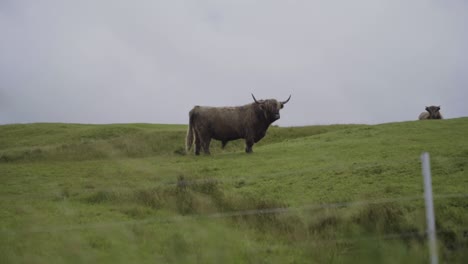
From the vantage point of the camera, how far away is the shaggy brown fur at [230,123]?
22750mm

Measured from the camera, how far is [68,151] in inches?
1026

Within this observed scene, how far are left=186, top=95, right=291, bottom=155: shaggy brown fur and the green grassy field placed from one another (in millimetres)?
1209

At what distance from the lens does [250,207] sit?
39.8ft

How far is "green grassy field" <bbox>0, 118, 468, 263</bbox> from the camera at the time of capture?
835cm

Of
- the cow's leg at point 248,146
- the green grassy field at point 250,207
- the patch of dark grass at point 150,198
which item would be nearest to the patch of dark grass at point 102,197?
the green grassy field at point 250,207

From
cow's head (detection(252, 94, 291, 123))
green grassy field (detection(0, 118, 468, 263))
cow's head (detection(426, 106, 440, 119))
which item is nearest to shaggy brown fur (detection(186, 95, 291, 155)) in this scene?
cow's head (detection(252, 94, 291, 123))

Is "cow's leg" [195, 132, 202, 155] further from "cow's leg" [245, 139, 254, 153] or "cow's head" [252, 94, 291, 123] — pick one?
"cow's head" [252, 94, 291, 123]

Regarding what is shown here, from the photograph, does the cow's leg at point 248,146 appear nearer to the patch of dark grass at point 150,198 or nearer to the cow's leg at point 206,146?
the cow's leg at point 206,146

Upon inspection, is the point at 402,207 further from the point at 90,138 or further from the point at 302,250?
the point at 90,138

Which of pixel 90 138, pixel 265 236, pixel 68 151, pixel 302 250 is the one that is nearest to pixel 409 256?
pixel 302 250

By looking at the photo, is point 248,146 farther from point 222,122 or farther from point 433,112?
point 433,112

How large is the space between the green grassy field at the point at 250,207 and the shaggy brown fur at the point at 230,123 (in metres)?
1.21

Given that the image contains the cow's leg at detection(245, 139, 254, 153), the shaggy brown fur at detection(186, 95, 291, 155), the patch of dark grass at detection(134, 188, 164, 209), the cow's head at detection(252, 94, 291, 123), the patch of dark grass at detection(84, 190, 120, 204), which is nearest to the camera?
the patch of dark grass at detection(134, 188, 164, 209)

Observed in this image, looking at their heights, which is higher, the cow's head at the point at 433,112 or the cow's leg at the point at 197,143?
the cow's head at the point at 433,112
